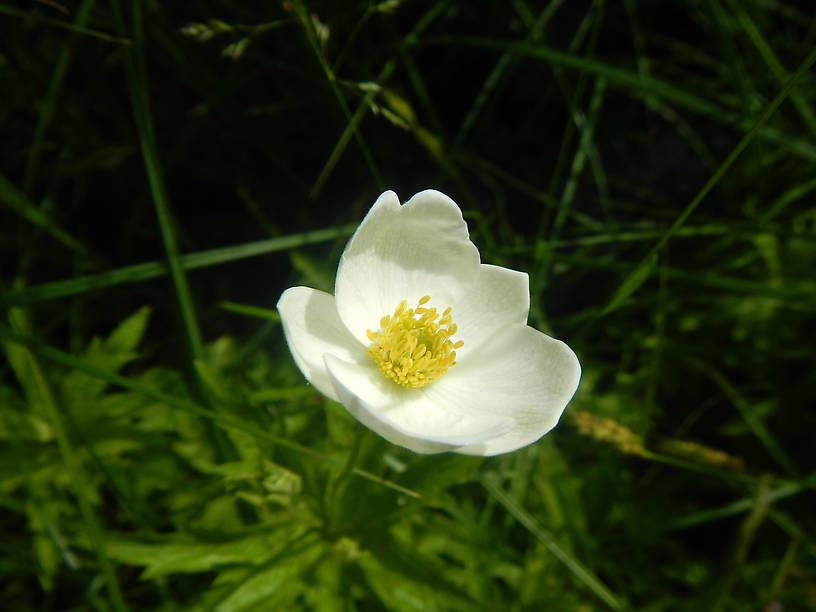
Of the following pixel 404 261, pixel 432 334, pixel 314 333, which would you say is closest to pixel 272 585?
pixel 314 333

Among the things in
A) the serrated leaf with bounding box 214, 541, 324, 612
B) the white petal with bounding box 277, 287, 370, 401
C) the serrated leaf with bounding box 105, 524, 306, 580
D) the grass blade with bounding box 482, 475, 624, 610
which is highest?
the white petal with bounding box 277, 287, 370, 401

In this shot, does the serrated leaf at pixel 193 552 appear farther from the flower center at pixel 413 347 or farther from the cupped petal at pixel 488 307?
the cupped petal at pixel 488 307

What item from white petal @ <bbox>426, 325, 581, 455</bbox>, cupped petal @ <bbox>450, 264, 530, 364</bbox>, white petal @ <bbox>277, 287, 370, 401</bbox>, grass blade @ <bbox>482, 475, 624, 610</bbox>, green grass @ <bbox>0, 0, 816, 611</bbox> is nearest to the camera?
white petal @ <bbox>277, 287, 370, 401</bbox>

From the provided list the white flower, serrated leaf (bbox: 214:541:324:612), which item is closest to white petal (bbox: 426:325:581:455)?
the white flower

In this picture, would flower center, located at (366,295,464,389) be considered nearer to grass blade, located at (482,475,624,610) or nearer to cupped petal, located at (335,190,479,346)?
cupped petal, located at (335,190,479,346)

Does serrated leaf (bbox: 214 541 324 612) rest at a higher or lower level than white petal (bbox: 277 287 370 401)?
lower

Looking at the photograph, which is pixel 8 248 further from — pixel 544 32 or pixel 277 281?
pixel 544 32

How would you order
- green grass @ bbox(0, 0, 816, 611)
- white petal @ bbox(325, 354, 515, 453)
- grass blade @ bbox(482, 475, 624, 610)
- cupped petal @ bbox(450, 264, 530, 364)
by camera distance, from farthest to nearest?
grass blade @ bbox(482, 475, 624, 610) → green grass @ bbox(0, 0, 816, 611) → cupped petal @ bbox(450, 264, 530, 364) → white petal @ bbox(325, 354, 515, 453)
